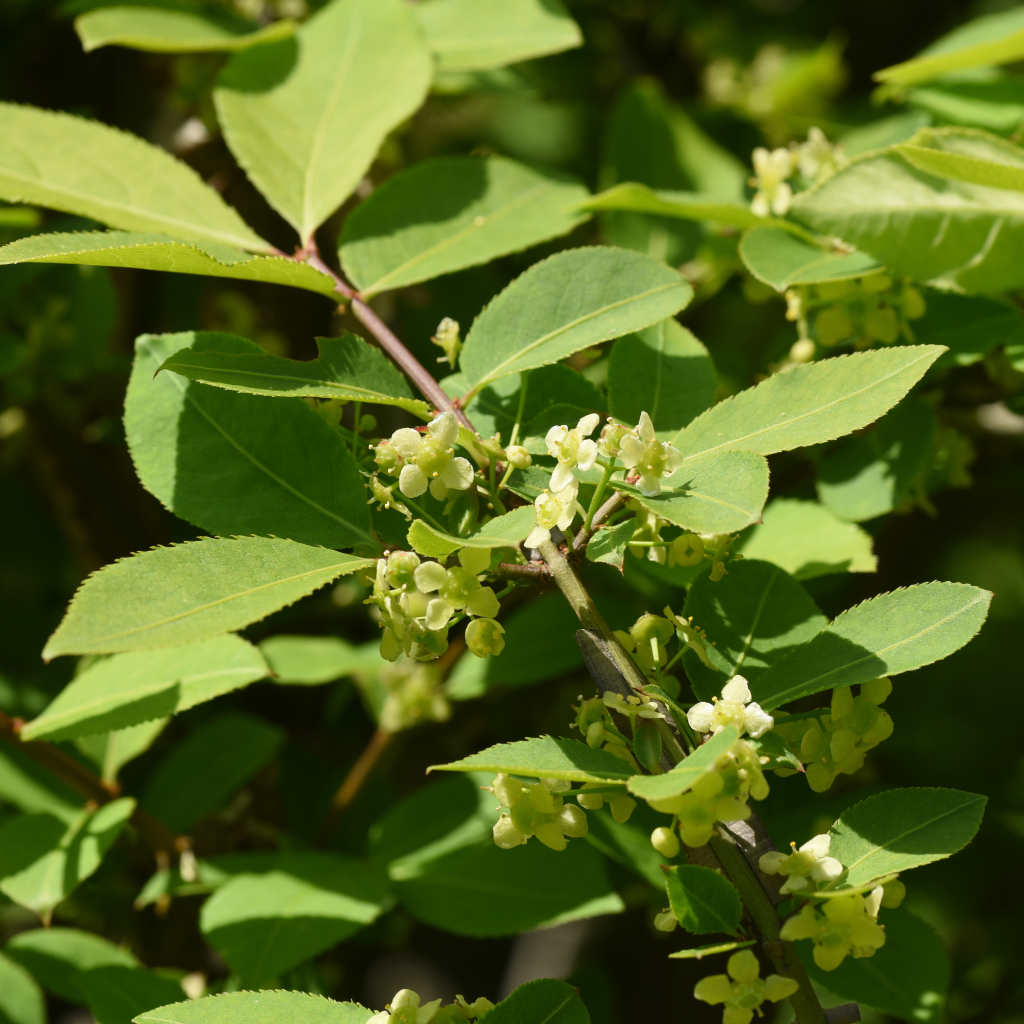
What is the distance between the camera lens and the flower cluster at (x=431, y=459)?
2.86 ft

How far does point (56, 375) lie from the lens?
1818mm

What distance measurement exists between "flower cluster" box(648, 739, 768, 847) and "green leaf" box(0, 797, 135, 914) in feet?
2.52

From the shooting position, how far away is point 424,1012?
2.91 ft

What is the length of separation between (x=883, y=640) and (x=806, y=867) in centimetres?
17

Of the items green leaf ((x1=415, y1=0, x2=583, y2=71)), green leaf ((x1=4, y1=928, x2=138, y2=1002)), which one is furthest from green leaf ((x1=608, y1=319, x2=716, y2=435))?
green leaf ((x1=4, y1=928, x2=138, y2=1002))

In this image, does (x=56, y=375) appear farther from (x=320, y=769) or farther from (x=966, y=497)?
(x=966, y=497)

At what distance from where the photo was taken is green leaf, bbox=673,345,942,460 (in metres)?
0.82

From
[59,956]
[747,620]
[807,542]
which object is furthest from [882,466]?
[59,956]

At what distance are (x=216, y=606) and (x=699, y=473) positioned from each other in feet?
1.18

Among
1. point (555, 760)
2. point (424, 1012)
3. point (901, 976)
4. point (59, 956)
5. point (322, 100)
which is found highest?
point (322, 100)

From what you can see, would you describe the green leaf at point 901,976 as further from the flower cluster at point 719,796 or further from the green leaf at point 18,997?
the green leaf at point 18,997

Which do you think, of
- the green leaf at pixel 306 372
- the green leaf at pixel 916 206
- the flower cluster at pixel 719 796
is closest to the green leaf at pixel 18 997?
the green leaf at pixel 306 372

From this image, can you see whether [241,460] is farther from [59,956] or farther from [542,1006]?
[59,956]

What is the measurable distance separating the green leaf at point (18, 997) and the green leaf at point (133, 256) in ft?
2.86
